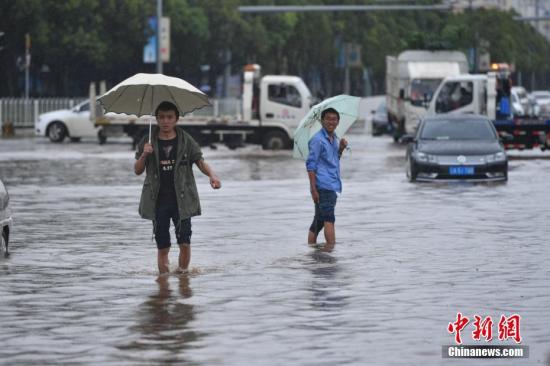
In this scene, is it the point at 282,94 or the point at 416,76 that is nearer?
the point at 282,94

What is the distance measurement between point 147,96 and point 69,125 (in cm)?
4133

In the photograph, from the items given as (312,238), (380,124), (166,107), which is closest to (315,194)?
(312,238)

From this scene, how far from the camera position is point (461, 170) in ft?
99.5

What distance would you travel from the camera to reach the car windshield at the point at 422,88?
54.4m

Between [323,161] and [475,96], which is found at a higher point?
[323,161]

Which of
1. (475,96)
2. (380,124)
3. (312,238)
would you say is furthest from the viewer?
(380,124)

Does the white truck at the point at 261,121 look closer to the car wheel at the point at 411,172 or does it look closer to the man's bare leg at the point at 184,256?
the car wheel at the point at 411,172

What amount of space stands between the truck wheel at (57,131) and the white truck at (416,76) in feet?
35.7

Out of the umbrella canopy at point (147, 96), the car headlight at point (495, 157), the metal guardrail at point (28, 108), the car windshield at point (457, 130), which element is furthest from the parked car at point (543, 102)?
the umbrella canopy at point (147, 96)

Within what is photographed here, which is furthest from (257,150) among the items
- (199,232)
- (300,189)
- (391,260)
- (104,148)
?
(391,260)

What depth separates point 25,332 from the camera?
11500 millimetres

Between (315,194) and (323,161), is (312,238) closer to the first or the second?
(315,194)

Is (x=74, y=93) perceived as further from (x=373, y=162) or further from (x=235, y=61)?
(x=373, y=162)

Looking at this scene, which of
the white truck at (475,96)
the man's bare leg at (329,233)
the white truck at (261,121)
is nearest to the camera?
the man's bare leg at (329,233)
